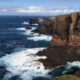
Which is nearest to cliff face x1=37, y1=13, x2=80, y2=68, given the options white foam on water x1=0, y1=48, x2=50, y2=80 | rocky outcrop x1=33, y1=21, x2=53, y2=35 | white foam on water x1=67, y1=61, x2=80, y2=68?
white foam on water x1=67, y1=61, x2=80, y2=68

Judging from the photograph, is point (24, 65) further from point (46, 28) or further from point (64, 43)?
point (46, 28)

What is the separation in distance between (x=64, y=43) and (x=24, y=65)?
13165 millimetres

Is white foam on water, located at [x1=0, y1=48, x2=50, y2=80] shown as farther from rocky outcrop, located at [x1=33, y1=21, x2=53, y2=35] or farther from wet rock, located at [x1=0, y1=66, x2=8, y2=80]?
Result: rocky outcrop, located at [x1=33, y1=21, x2=53, y2=35]

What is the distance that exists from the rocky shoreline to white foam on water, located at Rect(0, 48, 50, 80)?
95.3 inches

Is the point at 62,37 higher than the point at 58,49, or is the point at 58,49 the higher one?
the point at 62,37

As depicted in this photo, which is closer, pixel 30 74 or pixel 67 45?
pixel 30 74

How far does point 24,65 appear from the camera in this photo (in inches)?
1938

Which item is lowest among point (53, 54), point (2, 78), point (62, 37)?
point (2, 78)

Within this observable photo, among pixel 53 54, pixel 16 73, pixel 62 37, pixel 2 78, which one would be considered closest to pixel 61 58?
pixel 53 54

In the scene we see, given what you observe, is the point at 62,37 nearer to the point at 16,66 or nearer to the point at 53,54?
the point at 53,54

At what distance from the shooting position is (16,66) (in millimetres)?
48969

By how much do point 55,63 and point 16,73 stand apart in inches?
436

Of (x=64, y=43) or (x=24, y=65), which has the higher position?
(x=64, y=43)

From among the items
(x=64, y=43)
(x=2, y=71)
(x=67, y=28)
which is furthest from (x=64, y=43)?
(x=2, y=71)
